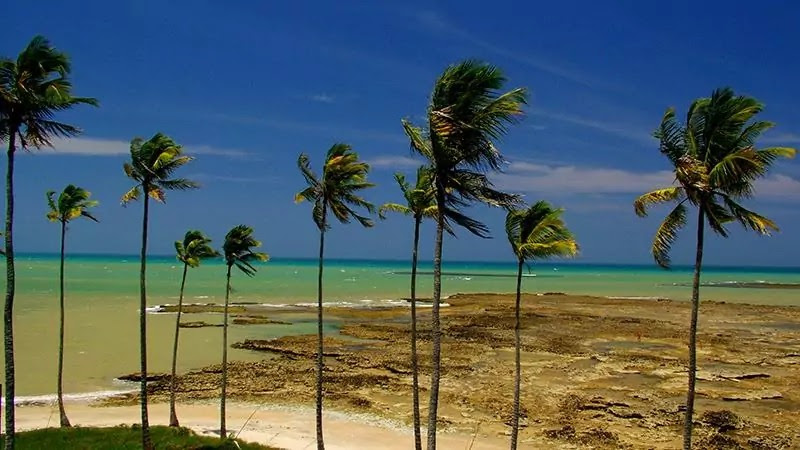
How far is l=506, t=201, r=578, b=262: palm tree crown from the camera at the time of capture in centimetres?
2006

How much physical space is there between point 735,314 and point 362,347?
5747cm

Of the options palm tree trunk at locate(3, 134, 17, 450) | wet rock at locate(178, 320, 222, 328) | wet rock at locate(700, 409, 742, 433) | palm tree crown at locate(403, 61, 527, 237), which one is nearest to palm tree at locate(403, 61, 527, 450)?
palm tree crown at locate(403, 61, 527, 237)

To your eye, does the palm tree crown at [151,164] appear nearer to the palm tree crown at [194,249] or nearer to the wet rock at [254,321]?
the palm tree crown at [194,249]

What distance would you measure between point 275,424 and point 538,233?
1918 centimetres

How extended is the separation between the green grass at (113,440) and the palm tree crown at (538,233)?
45.6 ft

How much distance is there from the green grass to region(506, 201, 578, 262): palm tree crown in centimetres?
1389

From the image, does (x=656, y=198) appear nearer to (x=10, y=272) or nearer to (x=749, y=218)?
(x=749, y=218)

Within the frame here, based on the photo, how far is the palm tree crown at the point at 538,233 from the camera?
20062 millimetres

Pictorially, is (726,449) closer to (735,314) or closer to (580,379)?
(580,379)

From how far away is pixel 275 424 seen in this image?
32594 mm

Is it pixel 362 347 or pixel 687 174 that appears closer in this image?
pixel 687 174

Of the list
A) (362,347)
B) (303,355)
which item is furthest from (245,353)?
(362,347)

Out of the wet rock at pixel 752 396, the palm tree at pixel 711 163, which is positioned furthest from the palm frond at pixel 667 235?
the wet rock at pixel 752 396

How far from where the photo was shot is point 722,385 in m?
40.9
